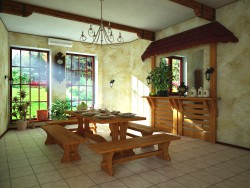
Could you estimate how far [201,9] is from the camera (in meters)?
4.43

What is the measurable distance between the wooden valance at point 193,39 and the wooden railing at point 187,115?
142 cm

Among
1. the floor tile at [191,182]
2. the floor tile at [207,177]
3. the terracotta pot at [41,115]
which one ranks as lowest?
the floor tile at [191,182]

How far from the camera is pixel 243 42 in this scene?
13.6 feet

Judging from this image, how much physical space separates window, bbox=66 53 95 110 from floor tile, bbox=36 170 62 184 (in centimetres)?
499

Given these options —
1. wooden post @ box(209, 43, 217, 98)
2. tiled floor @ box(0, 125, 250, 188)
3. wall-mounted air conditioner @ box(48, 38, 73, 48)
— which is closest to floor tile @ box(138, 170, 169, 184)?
tiled floor @ box(0, 125, 250, 188)

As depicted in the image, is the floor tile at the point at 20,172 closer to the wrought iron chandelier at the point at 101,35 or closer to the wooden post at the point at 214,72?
the wrought iron chandelier at the point at 101,35

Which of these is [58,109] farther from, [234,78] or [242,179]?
[242,179]

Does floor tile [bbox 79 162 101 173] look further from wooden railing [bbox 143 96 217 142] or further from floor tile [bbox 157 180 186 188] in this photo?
wooden railing [bbox 143 96 217 142]

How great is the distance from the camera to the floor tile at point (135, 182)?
2.56 metres

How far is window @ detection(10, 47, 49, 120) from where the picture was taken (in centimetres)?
677

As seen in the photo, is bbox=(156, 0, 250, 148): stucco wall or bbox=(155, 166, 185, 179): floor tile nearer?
bbox=(155, 166, 185, 179): floor tile

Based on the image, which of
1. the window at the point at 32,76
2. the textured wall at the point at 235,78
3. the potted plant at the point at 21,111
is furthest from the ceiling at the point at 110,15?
the potted plant at the point at 21,111

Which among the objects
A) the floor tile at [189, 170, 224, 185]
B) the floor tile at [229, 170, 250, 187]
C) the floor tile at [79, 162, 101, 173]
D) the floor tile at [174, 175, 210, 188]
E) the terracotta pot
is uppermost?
the terracotta pot

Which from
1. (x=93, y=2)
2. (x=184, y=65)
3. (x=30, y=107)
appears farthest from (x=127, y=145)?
(x=30, y=107)
